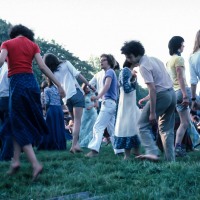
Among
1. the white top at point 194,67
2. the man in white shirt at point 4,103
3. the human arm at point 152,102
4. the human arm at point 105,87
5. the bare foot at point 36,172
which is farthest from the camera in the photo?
the human arm at point 105,87

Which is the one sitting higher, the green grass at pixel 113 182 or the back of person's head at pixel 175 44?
the back of person's head at pixel 175 44

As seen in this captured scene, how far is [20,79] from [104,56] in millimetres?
3510

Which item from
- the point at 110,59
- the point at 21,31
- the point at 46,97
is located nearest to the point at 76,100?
the point at 110,59

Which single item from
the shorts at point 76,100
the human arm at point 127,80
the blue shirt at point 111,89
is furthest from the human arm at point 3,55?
the shorts at point 76,100

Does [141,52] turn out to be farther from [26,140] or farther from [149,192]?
[149,192]

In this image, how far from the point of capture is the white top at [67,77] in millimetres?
9211

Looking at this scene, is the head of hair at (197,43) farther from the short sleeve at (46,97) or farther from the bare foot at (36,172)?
the short sleeve at (46,97)

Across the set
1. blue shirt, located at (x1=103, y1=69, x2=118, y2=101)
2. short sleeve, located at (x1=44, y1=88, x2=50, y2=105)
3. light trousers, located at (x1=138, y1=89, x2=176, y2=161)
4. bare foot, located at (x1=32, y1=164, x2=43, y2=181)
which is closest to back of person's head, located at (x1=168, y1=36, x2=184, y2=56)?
blue shirt, located at (x1=103, y1=69, x2=118, y2=101)

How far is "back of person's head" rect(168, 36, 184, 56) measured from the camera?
8.08m

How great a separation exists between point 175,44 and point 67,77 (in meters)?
2.25

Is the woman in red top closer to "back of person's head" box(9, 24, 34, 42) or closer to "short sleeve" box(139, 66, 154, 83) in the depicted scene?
"back of person's head" box(9, 24, 34, 42)

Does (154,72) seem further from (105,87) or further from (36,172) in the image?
(36,172)

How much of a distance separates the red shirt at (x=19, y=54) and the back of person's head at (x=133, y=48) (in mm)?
1497

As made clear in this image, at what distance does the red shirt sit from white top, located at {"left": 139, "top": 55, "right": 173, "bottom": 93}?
1.54 meters
